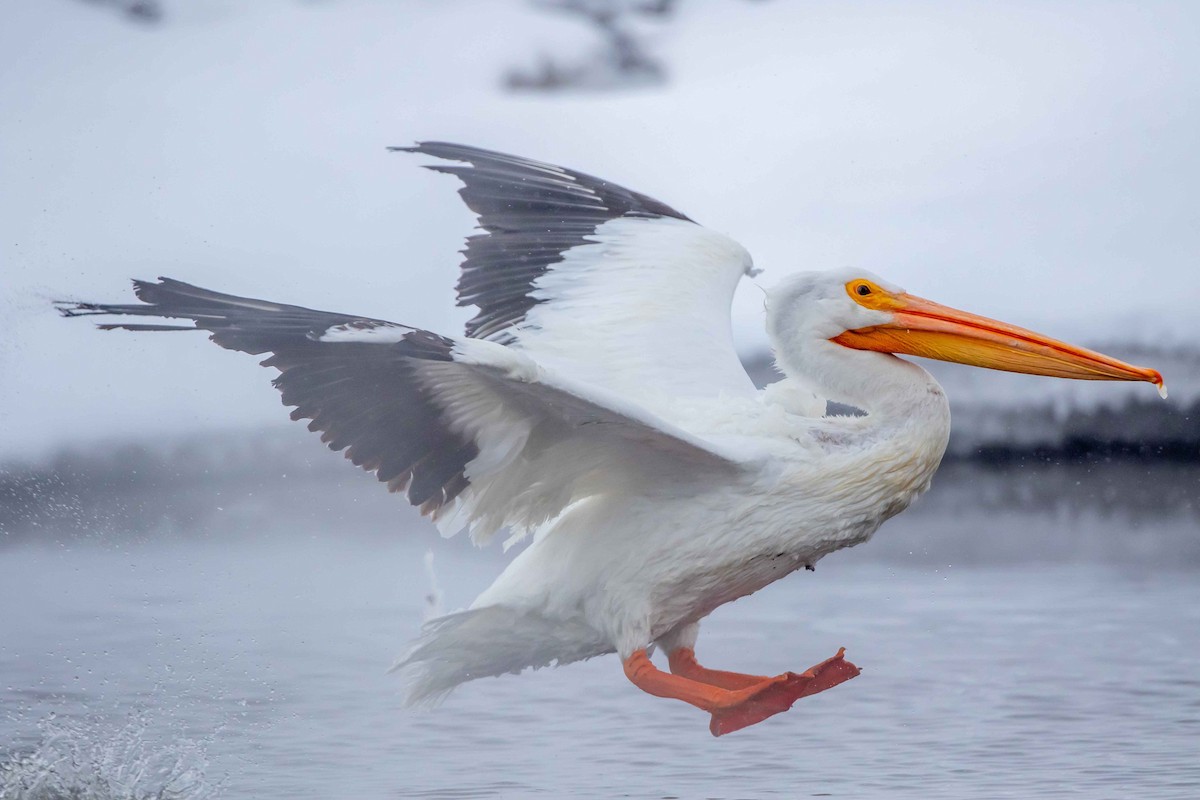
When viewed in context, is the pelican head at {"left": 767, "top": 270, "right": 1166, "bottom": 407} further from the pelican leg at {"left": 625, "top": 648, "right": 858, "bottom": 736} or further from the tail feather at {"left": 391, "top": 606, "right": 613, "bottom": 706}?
the tail feather at {"left": 391, "top": 606, "right": 613, "bottom": 706}

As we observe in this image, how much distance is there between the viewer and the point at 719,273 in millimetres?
5566

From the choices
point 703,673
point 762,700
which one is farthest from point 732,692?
point 703,673

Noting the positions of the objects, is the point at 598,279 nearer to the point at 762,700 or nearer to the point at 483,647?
the point at 483,647

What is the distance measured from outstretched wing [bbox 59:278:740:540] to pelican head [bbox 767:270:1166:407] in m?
0.60

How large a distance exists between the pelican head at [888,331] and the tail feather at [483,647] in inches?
44.4

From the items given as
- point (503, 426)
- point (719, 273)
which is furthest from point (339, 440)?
point (719, 273)

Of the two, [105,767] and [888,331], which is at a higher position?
[888,331]

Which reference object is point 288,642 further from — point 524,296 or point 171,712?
point 524,296

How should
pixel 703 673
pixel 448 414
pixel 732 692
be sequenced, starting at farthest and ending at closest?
pixel 703 673 → pixel 732 692 → pixel 448 414

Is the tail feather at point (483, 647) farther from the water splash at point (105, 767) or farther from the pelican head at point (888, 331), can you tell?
the pelican head at point (888, 331)

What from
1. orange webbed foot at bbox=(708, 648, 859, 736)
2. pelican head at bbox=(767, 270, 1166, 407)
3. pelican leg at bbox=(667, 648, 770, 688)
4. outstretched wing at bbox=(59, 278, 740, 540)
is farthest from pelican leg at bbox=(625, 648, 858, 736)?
pelican head at bbox=(767, 270, 1166, 407)

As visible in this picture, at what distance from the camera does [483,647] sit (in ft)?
15.5

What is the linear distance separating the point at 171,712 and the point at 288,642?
1924mm

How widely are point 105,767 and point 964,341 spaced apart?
3.29 meters
